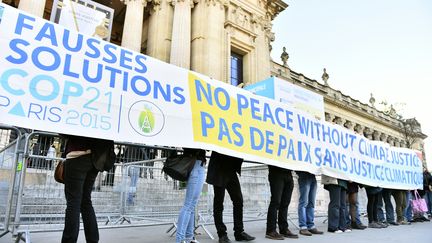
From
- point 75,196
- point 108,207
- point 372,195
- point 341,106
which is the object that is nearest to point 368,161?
point 372,195

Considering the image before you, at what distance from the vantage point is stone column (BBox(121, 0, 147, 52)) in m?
17.5

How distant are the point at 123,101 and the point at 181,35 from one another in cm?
1520

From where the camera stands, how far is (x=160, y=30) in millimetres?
19062

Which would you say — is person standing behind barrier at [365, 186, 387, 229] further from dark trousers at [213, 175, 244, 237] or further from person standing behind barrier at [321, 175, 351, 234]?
dark trousers at [213, 175, 244, 237]

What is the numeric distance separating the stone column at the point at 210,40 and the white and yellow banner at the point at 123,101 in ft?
42.8

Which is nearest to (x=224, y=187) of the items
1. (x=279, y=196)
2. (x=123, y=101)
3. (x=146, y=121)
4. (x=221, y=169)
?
(x=221, y=169)

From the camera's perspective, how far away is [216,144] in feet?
14.5

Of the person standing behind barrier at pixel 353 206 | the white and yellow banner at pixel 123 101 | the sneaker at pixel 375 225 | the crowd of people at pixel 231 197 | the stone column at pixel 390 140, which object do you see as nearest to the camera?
the crowd of people at pixel 231 197

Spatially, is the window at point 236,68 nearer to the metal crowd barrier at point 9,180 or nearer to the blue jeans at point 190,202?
the blue jeans at point 190,202

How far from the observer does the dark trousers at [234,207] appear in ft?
14.7

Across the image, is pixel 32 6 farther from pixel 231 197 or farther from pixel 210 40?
pixel 231 197

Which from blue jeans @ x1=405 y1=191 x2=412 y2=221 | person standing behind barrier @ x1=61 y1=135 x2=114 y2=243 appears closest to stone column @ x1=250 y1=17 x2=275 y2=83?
blue jeans @ x1=405 y1=191 x2=412 y2=221

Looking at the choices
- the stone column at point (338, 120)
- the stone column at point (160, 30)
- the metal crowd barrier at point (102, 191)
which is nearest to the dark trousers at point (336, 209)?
the metal crowd barrier at point (102, 191)

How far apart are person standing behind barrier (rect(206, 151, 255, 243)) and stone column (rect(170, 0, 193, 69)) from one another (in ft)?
43.9
